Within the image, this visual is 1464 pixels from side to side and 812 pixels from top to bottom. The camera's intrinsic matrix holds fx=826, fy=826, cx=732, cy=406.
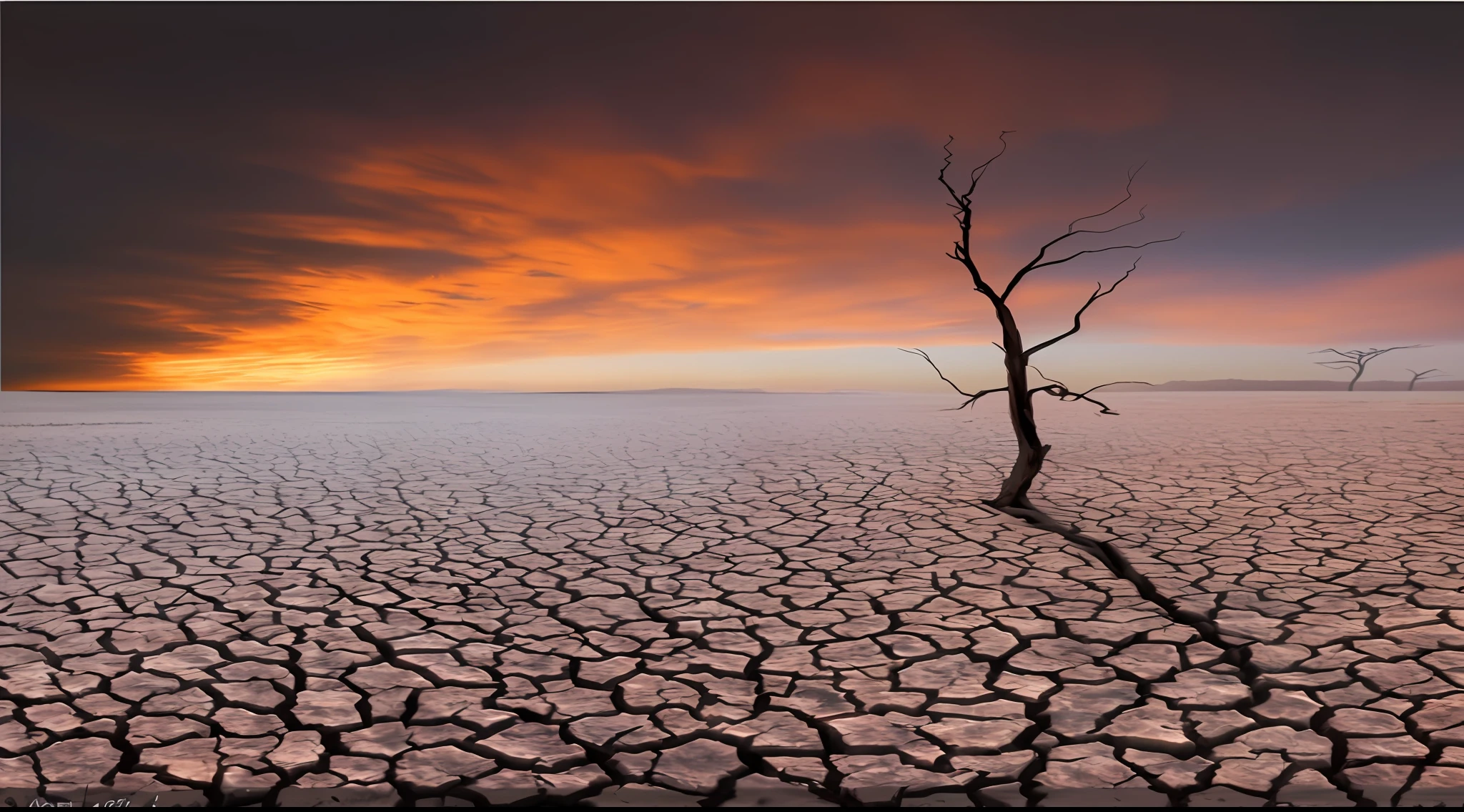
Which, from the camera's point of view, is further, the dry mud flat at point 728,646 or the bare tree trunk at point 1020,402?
the bare tree trunk at point 1020,402

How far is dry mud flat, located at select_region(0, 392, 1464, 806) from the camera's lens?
2.18 metres

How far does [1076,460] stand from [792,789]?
833cm

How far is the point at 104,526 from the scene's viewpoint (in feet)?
18.2

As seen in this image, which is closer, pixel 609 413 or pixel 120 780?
pixel 120 780

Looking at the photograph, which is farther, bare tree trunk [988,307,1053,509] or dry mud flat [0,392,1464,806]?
bare tree trunk [988,307,1053,509]

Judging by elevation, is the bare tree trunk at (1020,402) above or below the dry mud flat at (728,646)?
above

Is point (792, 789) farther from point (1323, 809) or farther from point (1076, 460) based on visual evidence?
point (1076, 460)

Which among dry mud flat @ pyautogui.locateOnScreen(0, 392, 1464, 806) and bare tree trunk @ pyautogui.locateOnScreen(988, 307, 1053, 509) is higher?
bare tree trunk @ pyautogui.locateOnScreen(988, 307, 1053, 509)

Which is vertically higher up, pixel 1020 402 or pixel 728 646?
pixel 1020 402

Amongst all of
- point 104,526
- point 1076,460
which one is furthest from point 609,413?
point 104,526

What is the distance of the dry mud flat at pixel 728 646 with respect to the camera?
2.18 meters

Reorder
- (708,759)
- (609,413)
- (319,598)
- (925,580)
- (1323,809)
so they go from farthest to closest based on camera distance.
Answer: (609,413) < (925,580) < (319,598) < (708,759) < (1323,809)

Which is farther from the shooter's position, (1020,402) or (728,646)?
(1020,402)

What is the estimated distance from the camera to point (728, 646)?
323cm
